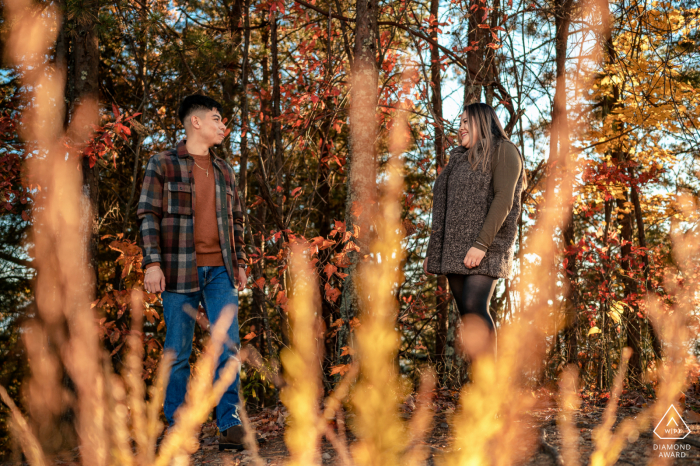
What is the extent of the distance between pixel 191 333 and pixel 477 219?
174cm

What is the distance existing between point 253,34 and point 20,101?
3.76 meters

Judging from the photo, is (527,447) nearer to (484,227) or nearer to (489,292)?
(489,292)

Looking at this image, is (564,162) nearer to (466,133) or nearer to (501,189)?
(466,133)

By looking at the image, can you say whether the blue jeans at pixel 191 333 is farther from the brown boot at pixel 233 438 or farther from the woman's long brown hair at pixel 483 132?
the woman's long brown hair at pixel 483 132

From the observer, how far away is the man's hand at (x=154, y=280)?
2.63 meters

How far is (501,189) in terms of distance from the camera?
268 centimetres

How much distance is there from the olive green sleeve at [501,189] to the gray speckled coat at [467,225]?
53mm

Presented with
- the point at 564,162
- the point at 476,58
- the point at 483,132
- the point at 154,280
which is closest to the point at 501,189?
the point at 483,132

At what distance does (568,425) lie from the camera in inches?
112

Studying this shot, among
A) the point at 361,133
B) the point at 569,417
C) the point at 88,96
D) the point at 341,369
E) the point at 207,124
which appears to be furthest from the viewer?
the point at 88,96

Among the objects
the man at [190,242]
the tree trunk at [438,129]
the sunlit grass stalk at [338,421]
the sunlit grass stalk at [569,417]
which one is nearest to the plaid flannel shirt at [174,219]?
the man at [190,242]

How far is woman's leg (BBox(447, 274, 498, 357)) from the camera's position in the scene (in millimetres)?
2566

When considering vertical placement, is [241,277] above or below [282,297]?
above

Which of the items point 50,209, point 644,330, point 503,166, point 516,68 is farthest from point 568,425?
point 50,209
